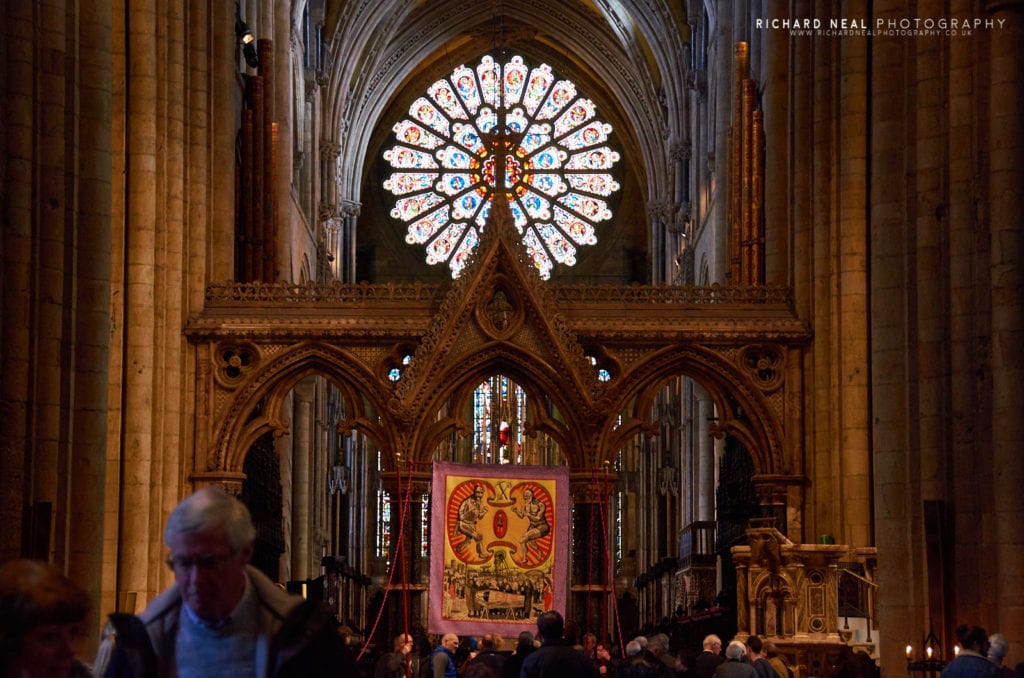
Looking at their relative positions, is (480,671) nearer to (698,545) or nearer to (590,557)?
(590,557)

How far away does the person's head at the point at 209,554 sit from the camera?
Answer: 3756 millimetres

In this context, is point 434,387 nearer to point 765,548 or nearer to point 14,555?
point 765,548

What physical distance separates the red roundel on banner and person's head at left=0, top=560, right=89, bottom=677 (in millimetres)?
16497

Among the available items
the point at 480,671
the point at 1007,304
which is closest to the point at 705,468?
the point at 1007,304

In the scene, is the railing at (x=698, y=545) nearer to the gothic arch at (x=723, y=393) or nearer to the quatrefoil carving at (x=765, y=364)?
the gothic arch at (x=723, y=393)

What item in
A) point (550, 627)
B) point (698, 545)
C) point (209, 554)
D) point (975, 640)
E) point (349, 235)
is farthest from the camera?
point (349, 235)

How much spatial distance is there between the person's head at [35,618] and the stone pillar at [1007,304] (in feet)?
40.1

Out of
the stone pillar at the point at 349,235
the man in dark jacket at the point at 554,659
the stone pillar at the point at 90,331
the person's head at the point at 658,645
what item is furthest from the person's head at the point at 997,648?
the stone pillar at the point at 349,235

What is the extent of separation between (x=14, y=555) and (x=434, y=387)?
8.13 metres

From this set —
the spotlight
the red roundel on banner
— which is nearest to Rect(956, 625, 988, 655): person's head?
the red roundel on banner

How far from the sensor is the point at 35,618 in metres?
3.53

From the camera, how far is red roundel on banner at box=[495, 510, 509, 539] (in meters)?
20.0

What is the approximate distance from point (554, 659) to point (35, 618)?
6460 millimetres

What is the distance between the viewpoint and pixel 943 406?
16.6m
